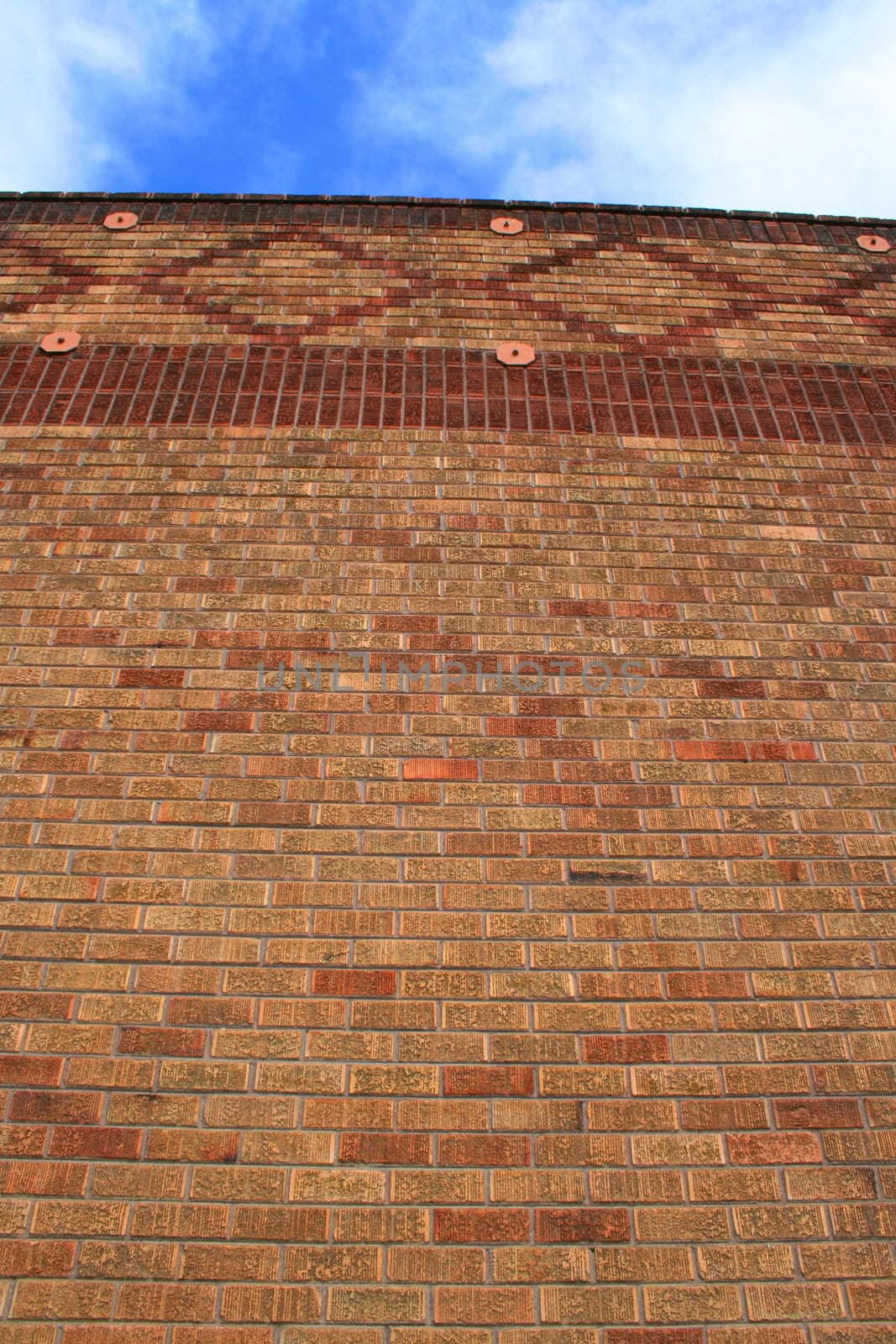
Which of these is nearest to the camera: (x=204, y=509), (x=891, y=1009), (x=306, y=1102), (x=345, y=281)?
(x=306, y=1102)

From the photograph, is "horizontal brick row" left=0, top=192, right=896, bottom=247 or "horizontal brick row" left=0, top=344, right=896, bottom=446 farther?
"horizontal brick row" left=0, top=192, right=896, bottom=247

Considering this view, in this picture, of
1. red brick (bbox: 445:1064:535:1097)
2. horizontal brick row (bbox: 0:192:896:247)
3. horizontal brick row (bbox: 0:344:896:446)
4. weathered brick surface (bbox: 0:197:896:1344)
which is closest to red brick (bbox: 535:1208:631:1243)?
weathered brick surface (bbox: 0:197:896:1344)

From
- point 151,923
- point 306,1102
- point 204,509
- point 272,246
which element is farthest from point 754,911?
point 272,246

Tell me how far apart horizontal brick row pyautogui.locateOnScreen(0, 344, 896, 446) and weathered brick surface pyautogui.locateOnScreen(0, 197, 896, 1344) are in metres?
0.02

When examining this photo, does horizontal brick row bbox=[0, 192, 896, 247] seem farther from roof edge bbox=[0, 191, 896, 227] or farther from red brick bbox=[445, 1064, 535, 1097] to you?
red brick bbox=[445, 1064, 535, 1097]

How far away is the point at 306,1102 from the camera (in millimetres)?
2416

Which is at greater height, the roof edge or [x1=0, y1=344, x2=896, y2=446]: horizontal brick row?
the roof edge

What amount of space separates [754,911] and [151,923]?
1.81m

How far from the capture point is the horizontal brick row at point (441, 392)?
3.85m

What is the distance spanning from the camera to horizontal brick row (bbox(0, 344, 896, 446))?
3.85 meters

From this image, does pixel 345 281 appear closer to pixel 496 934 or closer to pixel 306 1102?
pixel 496 934

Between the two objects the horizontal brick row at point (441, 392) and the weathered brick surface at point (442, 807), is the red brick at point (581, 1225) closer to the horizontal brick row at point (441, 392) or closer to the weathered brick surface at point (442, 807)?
the weathered brick surface at point (442, 807)

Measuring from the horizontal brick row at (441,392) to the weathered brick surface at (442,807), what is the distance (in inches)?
1.0

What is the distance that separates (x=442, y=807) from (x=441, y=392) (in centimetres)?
198
